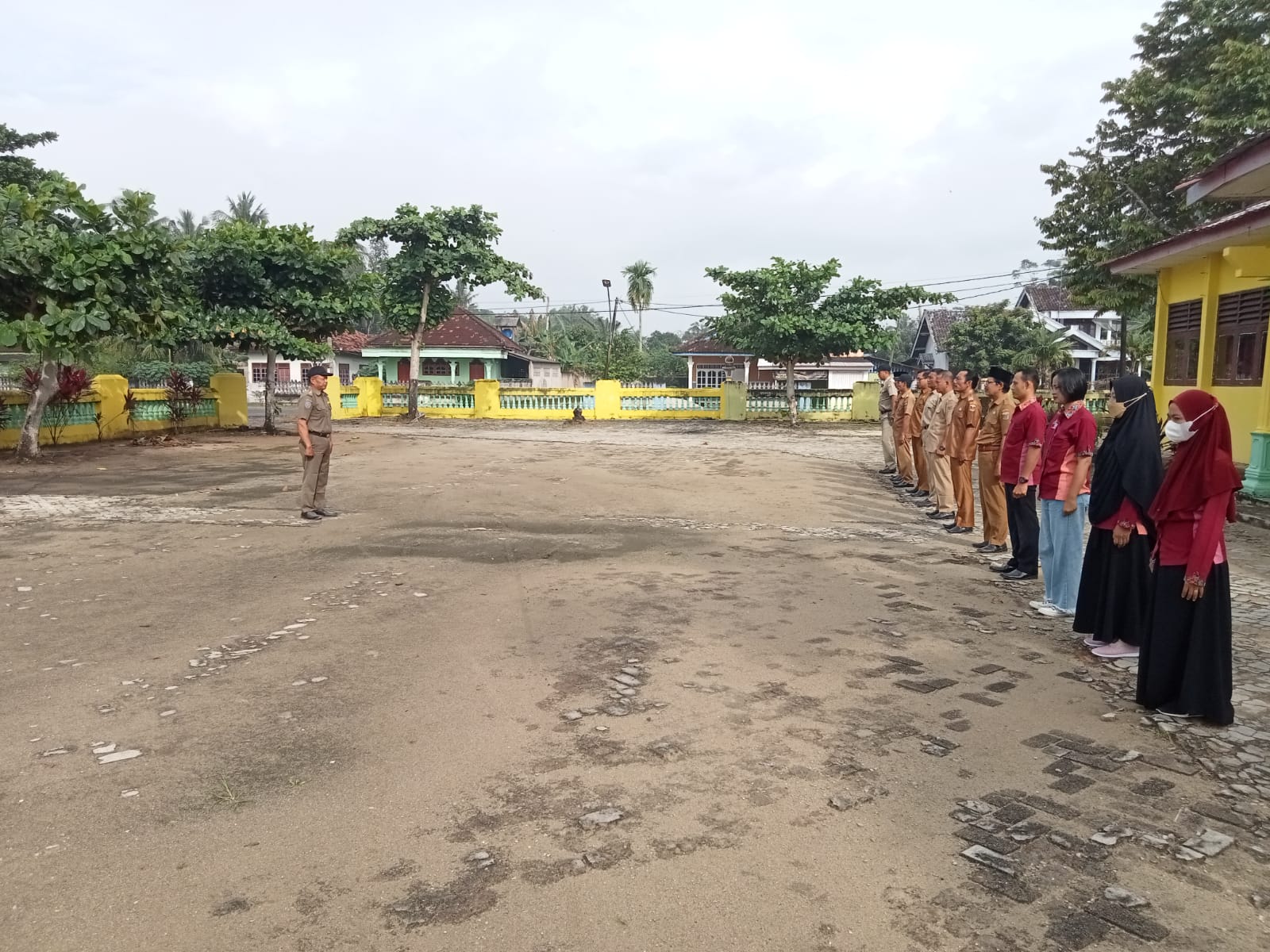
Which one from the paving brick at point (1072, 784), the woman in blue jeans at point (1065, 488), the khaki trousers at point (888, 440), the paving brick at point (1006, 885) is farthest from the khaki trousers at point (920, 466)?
the paving brick at point (1006, 885)

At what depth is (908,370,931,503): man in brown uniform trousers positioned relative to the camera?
11094 millimetres

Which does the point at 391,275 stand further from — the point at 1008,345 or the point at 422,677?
the point at 1008,345

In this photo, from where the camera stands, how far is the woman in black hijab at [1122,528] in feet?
15.2

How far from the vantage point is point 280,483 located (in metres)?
11.8

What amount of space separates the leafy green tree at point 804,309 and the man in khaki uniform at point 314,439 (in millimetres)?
15300

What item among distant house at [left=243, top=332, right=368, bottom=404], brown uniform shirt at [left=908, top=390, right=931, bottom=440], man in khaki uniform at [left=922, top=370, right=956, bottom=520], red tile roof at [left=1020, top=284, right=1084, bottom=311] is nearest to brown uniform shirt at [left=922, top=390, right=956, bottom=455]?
man in khaki uniform at [left=922, top=370, right=956, bottom=520]

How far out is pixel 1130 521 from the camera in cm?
472

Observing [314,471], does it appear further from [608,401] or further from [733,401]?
[733,401]

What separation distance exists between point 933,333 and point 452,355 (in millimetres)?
26602

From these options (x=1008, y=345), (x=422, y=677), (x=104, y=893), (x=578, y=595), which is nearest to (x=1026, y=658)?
(x=578, y=595)

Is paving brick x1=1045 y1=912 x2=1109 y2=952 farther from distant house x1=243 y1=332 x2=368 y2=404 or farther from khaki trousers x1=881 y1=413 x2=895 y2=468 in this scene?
distant house x1=243 y1=332 x2=368 y2=404

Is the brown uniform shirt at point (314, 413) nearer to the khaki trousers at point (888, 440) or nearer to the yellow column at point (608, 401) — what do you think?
the khaki trousers at point (888, 440)

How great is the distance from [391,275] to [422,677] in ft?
73.3

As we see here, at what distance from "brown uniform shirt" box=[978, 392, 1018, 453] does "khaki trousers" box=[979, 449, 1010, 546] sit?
6cm
